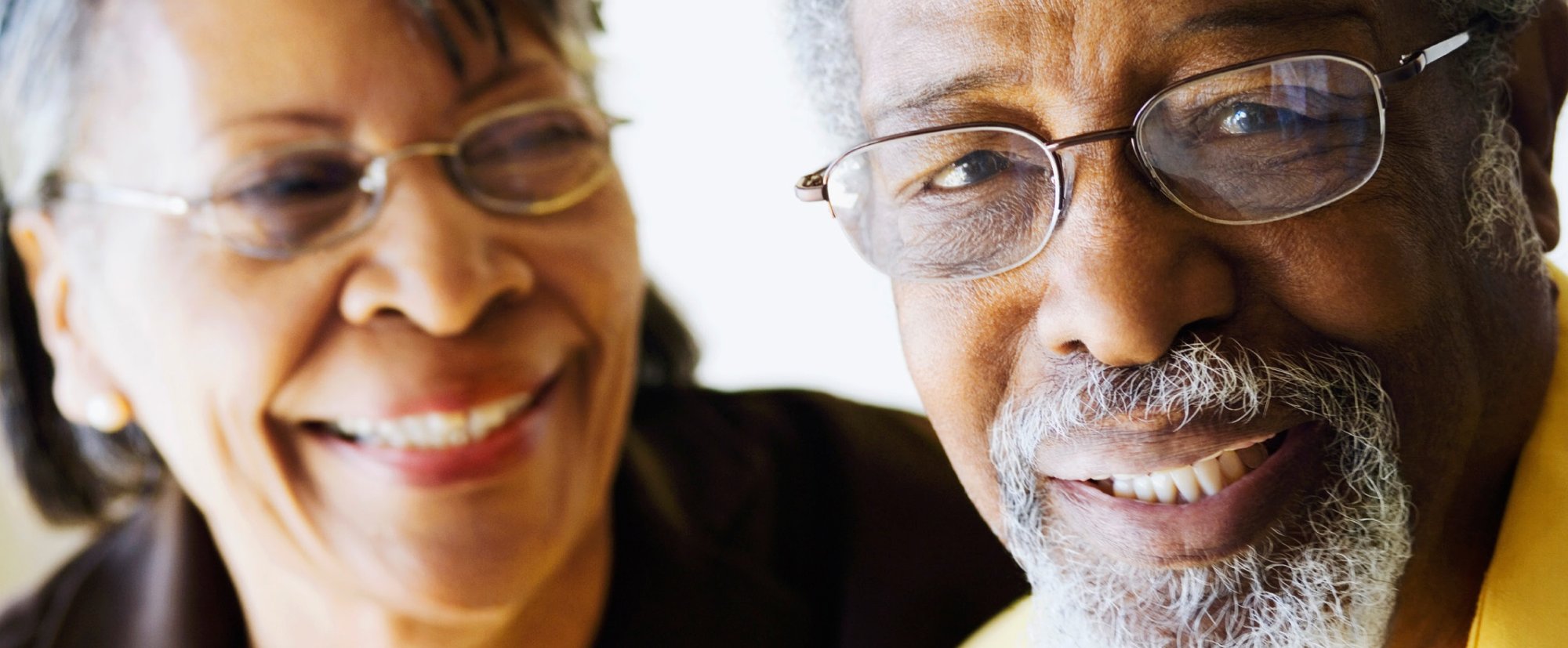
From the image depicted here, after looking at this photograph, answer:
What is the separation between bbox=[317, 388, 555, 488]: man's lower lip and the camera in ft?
6.22

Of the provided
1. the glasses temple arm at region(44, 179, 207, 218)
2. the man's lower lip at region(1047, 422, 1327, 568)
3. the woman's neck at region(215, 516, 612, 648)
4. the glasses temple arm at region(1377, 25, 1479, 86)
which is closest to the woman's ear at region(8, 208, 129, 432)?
the glasses temple arm at region(44, 179, 207, 218)

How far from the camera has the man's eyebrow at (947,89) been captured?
4.24 feet

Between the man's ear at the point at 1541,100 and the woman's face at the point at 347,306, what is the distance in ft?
4.04

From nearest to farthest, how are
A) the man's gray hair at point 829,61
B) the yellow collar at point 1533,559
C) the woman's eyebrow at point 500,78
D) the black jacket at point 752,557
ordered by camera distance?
1. the yellow collar at point 1533,559
2. the man's gray hair at point 829,61
3. the woman's eyebrow at point 500,78
4. the black jacket at point 752,557

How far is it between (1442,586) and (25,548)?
3323 mm

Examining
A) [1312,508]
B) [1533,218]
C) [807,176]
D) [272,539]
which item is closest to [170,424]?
[272,539]

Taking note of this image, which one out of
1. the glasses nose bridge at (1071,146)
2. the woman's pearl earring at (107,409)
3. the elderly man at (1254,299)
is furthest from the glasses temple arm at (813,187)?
the woman's pearl earring at (107,409)

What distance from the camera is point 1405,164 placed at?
4.13 feet

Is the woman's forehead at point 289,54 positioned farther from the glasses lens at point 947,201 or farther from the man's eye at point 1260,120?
the man's eye at point 1260,120

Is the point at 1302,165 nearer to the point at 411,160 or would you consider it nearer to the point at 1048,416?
the point at 1048,416

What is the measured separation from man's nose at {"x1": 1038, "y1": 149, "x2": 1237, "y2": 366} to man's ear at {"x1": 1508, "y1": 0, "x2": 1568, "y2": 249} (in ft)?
1.38

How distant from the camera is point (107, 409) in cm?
196

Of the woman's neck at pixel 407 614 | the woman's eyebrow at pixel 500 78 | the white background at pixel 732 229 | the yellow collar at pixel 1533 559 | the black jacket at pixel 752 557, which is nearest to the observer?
the yellow collar at pixel 1533 559

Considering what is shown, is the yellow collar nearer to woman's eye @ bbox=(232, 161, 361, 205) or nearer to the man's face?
the man's face
